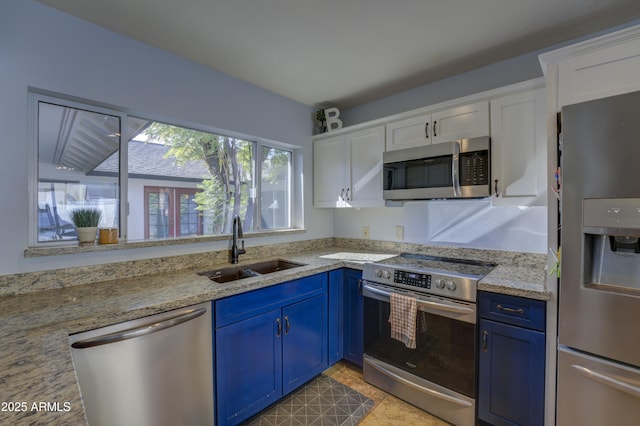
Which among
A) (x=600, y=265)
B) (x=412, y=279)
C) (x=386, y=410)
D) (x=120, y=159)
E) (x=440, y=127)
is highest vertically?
(x=440, y=127)

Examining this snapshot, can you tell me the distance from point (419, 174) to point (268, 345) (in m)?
1.61

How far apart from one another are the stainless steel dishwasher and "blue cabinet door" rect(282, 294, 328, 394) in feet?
1.73

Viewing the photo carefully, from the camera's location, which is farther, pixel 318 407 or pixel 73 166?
pixel 318 407

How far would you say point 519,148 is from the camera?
1.79 m

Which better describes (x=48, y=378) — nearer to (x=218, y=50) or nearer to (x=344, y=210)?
(x=218, y=50)

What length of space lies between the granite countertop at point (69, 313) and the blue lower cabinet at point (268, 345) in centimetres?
12

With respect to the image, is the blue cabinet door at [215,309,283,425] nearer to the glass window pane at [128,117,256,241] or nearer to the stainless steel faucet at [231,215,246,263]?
the stainless steel faucet at [231,215,246,263]

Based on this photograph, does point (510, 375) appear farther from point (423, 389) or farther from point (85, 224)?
point (85, 224)

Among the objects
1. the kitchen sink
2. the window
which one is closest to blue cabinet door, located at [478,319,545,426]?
the kitchen sink

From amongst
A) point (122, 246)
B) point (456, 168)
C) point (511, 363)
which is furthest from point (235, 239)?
point (511, 363)

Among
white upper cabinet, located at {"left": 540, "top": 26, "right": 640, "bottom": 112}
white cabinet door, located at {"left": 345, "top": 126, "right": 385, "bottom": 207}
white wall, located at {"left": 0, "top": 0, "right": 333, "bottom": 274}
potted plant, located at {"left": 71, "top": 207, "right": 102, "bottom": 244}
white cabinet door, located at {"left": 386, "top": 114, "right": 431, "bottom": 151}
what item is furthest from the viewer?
white cabinet door, located at {"left": 345, "top": 126, "right": 385, "bottom": 207}

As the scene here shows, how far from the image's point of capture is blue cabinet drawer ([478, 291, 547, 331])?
1.46 m

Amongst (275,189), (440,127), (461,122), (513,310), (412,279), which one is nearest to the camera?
(513,310)

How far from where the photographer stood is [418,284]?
6.08ft
